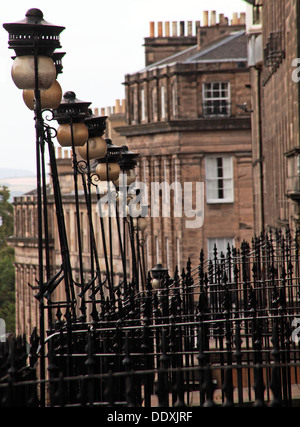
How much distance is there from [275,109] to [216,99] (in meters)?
16.7

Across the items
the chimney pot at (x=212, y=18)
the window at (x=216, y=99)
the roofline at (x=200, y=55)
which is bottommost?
the window at (x=216, y=99)

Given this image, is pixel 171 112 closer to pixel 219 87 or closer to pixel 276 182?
pixel 219 87

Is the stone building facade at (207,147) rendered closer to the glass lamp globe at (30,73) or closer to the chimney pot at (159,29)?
the chimney pot at (159,29)

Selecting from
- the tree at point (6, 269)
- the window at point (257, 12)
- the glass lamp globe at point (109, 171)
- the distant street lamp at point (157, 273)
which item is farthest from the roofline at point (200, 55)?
the tree at point (6, 269)

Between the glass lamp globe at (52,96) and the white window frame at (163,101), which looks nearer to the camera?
the glass lamp globe at (52,96)

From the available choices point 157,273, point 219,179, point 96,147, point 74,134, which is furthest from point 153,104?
point 74,134

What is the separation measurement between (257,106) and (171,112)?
10.1m

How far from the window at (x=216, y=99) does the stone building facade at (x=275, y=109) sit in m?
5.32

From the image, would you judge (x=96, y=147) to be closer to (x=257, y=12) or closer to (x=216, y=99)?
(x=257, y=12)

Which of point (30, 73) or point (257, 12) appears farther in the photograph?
point (257, 12)

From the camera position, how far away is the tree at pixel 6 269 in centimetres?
9506

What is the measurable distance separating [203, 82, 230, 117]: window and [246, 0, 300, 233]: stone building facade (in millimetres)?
5317

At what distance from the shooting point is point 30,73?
34.8 ft
